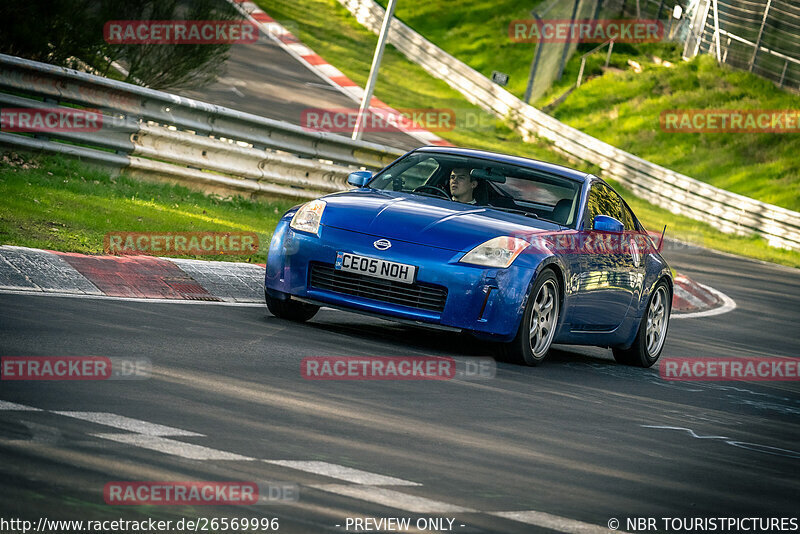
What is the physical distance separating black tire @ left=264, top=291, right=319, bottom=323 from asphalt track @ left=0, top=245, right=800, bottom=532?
112 mm

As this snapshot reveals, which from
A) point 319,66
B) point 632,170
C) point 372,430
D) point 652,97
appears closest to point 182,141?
point 372,430

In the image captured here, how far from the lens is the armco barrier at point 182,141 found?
40.5ft

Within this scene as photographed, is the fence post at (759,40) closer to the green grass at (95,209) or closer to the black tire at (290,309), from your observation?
the green grass at (95,209)

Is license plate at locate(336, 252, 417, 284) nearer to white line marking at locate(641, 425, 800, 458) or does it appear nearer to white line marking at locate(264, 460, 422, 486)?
white line marking at locate(641, 425, 800, 458)

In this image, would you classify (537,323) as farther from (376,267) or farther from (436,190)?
(436,190)

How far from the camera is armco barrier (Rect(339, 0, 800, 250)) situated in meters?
31.5

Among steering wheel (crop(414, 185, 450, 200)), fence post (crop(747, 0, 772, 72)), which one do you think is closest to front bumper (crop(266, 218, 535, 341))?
steering wheel (crop(414, 185, 450, 200))

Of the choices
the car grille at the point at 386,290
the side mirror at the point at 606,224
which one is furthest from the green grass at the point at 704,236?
the car grille at the point at 386,290

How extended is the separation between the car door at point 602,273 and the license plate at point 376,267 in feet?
4.92

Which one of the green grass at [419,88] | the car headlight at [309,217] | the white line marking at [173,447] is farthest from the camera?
the green grass at [419,88]

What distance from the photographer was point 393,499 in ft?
15.9

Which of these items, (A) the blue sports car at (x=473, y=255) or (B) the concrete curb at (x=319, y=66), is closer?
(A) the blue sports car at (x=473, y=255)

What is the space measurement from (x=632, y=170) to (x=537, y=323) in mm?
26248

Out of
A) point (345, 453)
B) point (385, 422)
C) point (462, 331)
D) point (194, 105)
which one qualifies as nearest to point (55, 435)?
point (345, 453)
